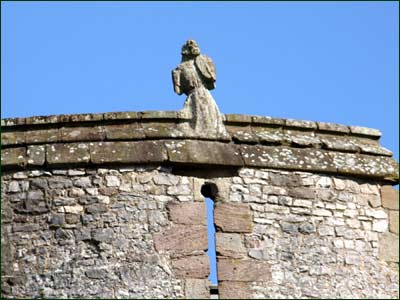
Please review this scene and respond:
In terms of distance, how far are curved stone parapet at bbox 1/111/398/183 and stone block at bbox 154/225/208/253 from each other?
645mm

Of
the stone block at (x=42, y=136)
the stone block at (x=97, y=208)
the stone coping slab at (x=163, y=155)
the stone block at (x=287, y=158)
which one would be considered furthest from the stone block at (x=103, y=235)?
the stone block at (x=287, y=158)

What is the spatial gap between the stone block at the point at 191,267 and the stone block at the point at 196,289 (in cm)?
6

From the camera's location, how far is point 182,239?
12422mm

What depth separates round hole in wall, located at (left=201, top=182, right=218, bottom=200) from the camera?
12750 millimetres

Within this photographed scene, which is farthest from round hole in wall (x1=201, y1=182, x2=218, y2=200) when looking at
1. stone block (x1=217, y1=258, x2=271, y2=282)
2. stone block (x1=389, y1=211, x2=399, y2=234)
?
stone block (x1=389, y1=211, x2=399, y2=234)

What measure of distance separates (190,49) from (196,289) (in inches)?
102

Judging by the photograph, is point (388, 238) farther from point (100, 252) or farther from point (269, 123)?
point (100, 252)

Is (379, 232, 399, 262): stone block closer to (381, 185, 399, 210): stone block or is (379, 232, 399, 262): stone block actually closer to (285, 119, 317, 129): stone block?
(381, 185, 399, 210): stone block

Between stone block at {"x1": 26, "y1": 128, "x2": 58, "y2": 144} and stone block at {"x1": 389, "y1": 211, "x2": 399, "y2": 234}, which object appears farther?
stone block at {"x1": 389, "y1": 211, "x2": 399, "y2": 234}

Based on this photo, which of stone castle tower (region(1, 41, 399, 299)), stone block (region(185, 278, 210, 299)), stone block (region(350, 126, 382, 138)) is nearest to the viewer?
stone block (region(185, 278, 210, 299))

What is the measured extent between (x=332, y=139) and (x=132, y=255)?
8.18ft

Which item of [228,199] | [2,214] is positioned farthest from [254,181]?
[2,214]

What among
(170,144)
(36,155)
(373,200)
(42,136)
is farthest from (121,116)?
(373,200)

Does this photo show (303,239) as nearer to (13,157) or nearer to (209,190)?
(209,190)
